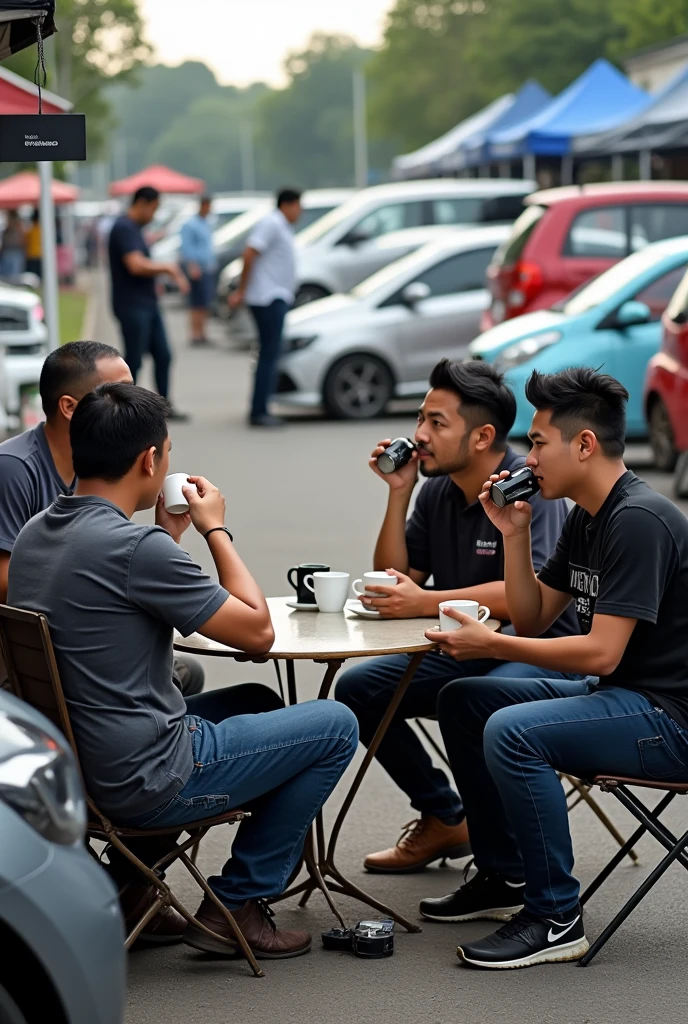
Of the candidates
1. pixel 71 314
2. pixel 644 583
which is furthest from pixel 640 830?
pixel 71 314

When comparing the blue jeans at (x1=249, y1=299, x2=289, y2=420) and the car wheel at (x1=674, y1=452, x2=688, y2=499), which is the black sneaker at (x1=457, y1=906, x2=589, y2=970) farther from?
the blue jeans at (x1=249, y1=299, x2=289, y2=420)

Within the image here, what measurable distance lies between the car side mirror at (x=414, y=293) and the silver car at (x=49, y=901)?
1267 cm

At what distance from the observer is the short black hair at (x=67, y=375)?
4965mm

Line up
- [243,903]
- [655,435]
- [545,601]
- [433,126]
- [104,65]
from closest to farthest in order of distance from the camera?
[243,903], [545,601], [655,435], [104,65], [433,126]

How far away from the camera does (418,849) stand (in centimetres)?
511

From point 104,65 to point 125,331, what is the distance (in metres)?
48.3

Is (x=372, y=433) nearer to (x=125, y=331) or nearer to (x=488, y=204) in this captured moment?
(x=125, y=331)

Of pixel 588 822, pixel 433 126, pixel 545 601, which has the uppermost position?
pixel 433 126

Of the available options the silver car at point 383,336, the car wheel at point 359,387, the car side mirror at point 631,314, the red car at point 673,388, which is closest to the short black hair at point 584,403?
the red car at point 673,388

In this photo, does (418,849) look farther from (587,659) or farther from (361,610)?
(587,659)

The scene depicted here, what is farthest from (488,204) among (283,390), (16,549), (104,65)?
(104,65)

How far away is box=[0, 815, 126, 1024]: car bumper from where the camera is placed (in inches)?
113

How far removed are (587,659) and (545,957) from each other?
78 cm

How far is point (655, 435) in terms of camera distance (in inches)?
472
